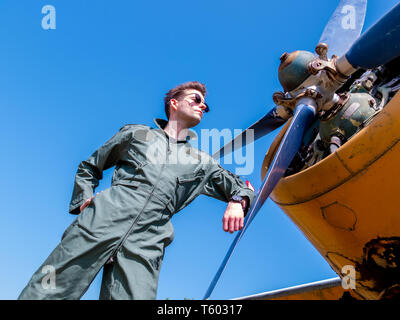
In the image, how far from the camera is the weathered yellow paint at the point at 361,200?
10.8 ft

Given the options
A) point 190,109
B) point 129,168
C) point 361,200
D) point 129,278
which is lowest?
point 129,278

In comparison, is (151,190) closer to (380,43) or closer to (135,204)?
(135,204)

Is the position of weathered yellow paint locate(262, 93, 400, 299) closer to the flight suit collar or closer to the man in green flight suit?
the man in green flight suit

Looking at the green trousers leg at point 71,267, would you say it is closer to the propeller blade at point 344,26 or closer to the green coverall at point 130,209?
the green coverall at point 130,209

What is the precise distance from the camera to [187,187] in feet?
10.2

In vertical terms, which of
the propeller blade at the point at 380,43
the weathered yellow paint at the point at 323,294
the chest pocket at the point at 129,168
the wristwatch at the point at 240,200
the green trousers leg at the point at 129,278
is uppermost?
the propeller blade at the point at 380,43

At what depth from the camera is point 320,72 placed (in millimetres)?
3994

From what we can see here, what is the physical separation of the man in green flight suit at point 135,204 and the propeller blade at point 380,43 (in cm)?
153

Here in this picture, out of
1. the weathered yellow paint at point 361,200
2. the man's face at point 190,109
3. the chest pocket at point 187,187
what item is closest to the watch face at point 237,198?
the chest pocket at point 187,187

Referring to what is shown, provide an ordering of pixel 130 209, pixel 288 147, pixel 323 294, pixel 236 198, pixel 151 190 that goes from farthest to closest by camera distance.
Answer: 1. pixel 323 294
2. pixel 288 147
3. pixel 236 198
4. pixel 151 190
5. pixel 130 209

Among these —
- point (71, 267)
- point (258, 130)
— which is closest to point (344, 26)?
point (258, 130)

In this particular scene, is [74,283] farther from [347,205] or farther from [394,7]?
[394,7]

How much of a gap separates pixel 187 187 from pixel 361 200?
5.08 feet
